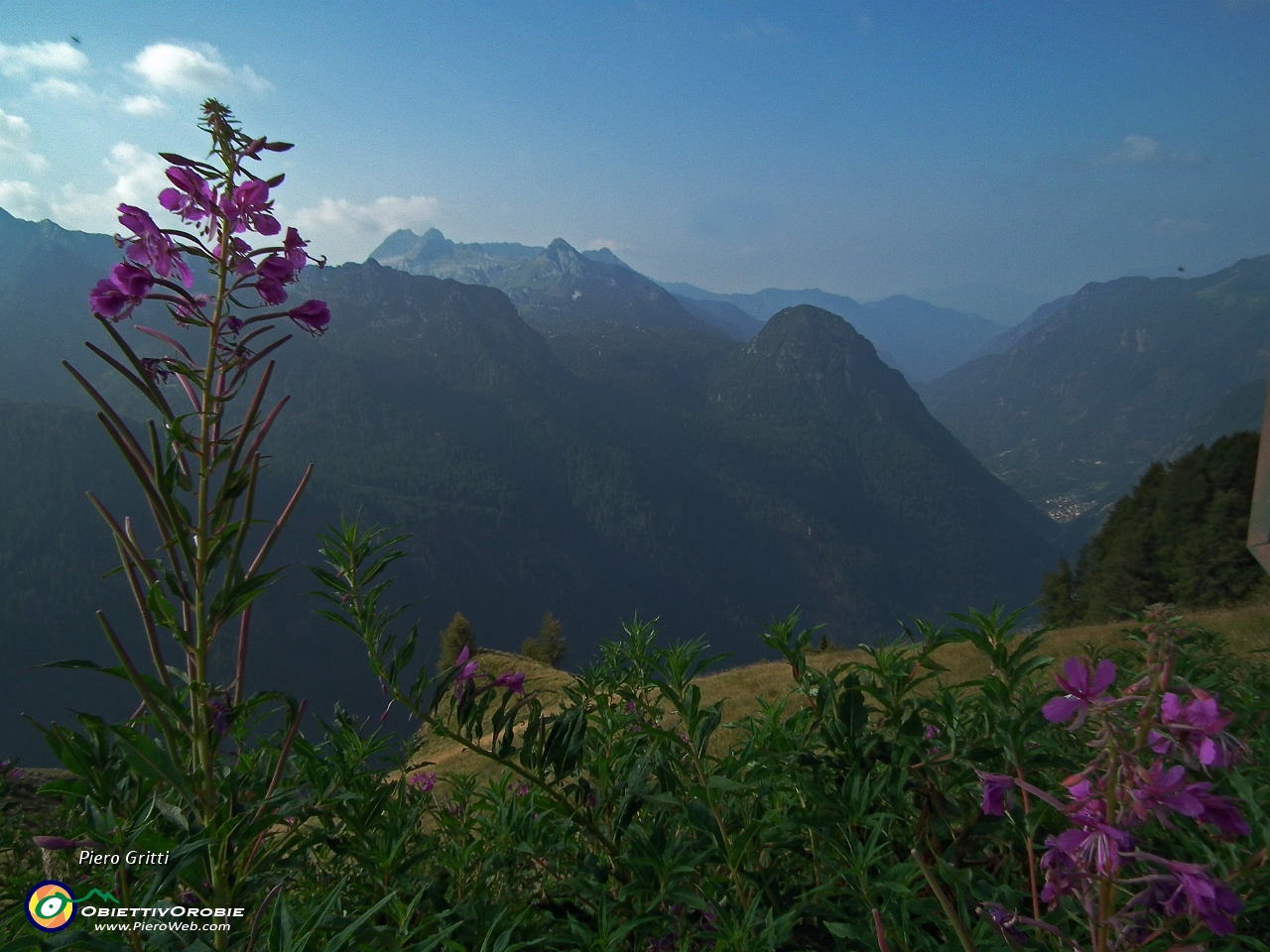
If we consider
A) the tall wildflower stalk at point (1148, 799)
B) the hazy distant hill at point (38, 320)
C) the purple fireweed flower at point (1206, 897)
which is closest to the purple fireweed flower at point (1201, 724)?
the tall wildflower stalk at point (1148, 799)

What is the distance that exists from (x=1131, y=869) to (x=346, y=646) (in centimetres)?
10489

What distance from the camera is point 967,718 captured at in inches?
60.9

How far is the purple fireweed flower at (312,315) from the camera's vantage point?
1.28 m

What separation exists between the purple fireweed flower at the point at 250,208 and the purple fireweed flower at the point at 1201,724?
1.56 meters

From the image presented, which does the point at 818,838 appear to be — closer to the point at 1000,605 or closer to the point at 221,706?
the point at 1000,605

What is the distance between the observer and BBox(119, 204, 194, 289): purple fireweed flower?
1183 millimetres

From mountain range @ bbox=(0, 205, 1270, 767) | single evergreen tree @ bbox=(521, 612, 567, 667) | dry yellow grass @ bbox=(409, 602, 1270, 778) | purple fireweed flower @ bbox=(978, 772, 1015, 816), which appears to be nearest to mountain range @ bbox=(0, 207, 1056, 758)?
mountain range @ bbox=(0, 205, 1270, 767)

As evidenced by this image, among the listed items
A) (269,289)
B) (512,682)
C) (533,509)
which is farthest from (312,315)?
(533,509)

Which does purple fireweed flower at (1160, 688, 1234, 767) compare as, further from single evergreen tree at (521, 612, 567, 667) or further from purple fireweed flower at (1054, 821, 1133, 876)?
single evergreen tree at (521, 612, 567, 667)

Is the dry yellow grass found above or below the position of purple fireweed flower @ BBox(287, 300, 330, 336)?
below

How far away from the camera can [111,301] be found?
116 cm

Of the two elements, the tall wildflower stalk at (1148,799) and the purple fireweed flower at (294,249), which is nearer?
the tall wildflower stalk at (1148,799)

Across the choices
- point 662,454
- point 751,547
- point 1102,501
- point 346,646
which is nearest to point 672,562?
point 751,547

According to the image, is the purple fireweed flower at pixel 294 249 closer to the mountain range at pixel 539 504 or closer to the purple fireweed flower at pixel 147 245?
the purple fireweed flower at pixel 147 245
